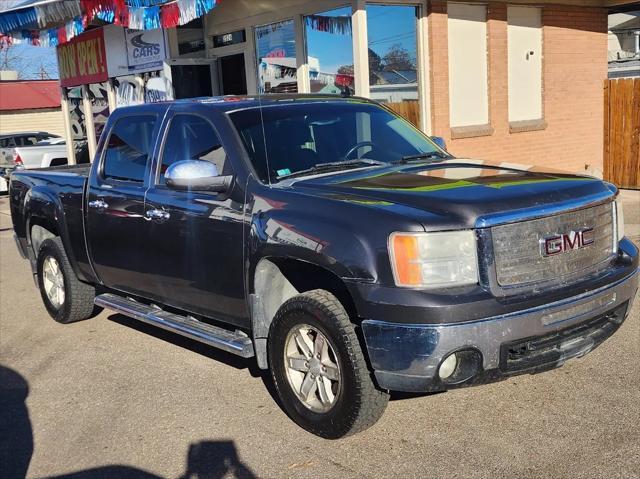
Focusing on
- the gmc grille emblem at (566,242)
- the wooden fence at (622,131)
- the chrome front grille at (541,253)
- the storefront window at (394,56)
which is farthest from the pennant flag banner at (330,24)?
the gmc grille emblem at (566,242)

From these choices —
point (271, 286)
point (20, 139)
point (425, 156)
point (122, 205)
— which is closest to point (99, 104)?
point (20, 139)

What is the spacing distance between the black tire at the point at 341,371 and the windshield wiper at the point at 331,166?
34.4 inches

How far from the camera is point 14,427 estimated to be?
4547 millimetres

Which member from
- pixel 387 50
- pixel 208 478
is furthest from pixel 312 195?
pixel 387 50

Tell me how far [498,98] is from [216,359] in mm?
8326

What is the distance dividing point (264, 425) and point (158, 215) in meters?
1.68

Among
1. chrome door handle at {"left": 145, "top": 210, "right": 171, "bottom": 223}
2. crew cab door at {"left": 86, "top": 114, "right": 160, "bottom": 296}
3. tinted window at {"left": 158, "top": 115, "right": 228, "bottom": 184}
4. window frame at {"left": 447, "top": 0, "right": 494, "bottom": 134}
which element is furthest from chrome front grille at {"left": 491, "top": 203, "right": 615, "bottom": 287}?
window frame at {"left": 447, "top": 0, "right": 494, "bottom": 134}

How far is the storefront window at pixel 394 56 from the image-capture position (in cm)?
1047

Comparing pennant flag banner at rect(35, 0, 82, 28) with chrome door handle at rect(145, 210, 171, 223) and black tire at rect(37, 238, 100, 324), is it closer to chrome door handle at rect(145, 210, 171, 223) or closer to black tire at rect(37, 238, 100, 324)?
black tire at rect(37, 238, 100, 324)

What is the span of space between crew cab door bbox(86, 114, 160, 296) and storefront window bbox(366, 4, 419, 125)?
5559 millimetres

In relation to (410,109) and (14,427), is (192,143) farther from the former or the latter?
(410,109)

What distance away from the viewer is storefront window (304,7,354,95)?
33.7ft

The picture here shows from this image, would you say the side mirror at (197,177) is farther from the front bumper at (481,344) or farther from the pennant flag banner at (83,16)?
the pennant flag banner at (83,16)

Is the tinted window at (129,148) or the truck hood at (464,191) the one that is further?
the tinted window at (129,148)
